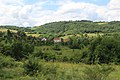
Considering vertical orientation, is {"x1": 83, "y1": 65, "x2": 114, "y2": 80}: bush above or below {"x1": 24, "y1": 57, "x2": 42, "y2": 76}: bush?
above

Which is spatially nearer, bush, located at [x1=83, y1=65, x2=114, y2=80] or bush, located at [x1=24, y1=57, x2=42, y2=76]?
bush, located at [x1=83, y1=65, x2=114, y2=80]

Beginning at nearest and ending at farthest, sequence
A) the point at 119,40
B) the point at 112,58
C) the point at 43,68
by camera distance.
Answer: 1. the point at 43,68
2. the point at 112,58
3. the point at 119,40

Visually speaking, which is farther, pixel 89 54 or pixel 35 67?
pixel 89 54

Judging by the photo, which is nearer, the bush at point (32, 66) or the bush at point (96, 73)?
the bush at point (96, 73)

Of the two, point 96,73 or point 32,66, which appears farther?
point 32,66

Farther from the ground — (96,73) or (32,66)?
(96,73)

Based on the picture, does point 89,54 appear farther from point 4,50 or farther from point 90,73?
point 90,73

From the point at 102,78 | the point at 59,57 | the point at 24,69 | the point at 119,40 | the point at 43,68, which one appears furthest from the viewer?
the point at 59,57

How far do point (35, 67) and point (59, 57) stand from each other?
47187 mm

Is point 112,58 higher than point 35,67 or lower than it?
lower

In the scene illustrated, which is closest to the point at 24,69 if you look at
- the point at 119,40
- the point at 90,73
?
the point at 90,73

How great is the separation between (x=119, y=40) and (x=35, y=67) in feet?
116

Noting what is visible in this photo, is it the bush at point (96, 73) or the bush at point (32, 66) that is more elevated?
the bush at point (96, 73)

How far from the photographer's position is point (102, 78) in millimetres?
20453
